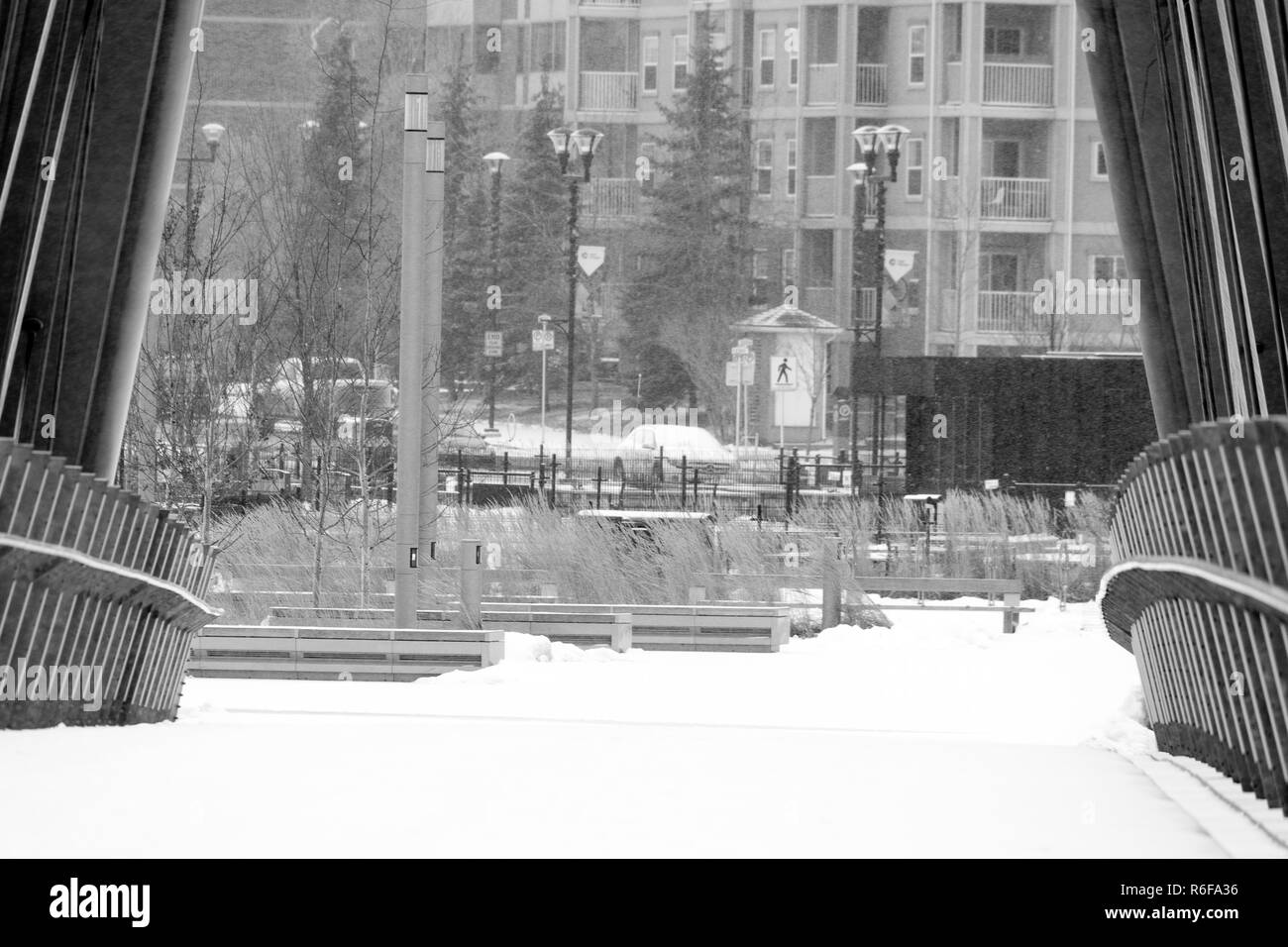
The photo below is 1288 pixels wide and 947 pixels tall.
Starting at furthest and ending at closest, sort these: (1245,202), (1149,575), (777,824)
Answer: (1245,202) < (1149,575) < (777,824)

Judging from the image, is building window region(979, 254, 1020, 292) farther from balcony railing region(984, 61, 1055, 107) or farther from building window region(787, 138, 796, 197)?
building window region(787, 138, 796, 197)

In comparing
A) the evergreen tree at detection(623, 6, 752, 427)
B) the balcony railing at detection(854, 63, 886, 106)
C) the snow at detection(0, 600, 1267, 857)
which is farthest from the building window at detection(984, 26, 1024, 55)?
the snow at detection(0, 600, 1267, 857)

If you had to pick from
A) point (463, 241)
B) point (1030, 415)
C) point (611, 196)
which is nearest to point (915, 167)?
point (611, 196)

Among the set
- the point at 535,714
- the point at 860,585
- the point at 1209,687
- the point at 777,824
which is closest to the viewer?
the point at 777,824

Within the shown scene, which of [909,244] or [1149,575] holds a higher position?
[909,244]

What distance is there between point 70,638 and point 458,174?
139ft

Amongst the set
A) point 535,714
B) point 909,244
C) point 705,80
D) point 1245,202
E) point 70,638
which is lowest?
point 535,714

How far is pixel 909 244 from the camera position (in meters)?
48.7

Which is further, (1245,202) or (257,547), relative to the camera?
(257,547)

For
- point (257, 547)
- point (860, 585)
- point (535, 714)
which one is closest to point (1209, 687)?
point (535, 714)

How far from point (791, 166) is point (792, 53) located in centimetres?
320

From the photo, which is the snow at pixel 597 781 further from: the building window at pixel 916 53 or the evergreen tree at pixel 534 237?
the evergreen tree at pixel 534 237

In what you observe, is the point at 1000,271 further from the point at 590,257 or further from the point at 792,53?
the point at 590,257
